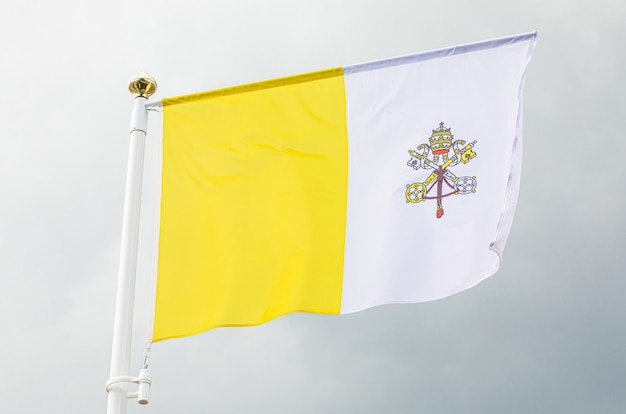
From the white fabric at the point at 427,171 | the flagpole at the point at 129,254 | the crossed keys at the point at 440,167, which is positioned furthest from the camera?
the crossed keys at the point at 440,167

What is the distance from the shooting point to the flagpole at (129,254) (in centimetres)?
1160

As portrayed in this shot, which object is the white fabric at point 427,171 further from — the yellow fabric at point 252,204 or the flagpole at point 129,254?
the flagpole at point 129,254

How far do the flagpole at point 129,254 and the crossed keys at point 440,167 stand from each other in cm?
395

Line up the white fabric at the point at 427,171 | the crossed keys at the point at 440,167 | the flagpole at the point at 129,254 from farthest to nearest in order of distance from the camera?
the crossed keys at the point at 440,167 < the white fabric at the point at 427,171 < the flagpole at the point at 129,254

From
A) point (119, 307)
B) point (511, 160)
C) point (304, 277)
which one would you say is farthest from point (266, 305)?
point (511, 160)

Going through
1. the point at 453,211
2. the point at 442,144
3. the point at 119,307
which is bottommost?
the point at 119,307

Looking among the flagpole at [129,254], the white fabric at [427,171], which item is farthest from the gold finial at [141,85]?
the white fabric at [427,171]

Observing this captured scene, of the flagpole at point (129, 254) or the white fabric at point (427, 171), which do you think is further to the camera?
the white fabric at point (427, 171)

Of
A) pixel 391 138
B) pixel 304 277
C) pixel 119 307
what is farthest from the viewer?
pixel 391 138

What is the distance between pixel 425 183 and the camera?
13.5m

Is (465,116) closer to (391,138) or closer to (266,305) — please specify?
(391,138)

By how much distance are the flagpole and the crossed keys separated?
13.0 ft

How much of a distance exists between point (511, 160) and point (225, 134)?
14.3 ft

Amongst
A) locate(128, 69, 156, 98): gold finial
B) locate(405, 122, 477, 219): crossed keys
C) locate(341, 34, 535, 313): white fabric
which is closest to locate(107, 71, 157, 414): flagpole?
locate(128, 69, 156, 98): gold finial
